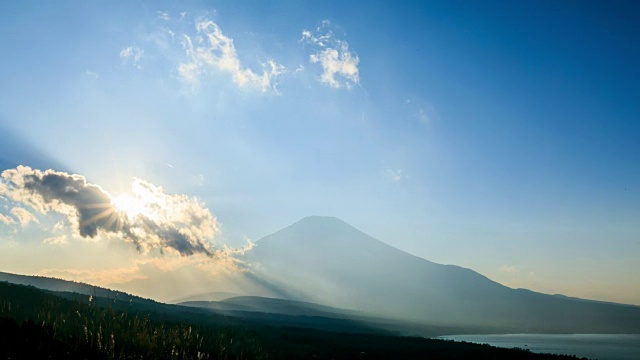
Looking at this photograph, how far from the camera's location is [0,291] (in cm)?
6700

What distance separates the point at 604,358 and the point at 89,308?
430 feet

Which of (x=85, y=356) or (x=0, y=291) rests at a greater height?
(x=85, y=356)

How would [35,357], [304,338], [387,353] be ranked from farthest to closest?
[304,338] < [387,353] < [35,357]

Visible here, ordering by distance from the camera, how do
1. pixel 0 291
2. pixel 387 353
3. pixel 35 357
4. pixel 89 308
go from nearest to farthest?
pixel 35 357 → pixel 89 308 → pixel 387 353 → pixel 0 291

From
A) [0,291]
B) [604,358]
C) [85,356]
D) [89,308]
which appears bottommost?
[604,358]

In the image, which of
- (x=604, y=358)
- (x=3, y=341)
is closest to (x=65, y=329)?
(x=3, y=341)

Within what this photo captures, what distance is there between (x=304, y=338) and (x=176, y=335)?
3000 inches

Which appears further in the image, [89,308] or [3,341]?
[89,308]

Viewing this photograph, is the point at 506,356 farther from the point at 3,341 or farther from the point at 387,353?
the point at 3,341

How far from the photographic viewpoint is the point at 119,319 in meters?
10.4

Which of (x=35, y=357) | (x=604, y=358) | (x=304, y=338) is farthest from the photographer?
(x=604, y=358)

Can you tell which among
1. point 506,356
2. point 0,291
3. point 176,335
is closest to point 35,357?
point 176,335

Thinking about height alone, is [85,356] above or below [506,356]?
above

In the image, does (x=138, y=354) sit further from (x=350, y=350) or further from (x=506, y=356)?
(x=506, y=356)
